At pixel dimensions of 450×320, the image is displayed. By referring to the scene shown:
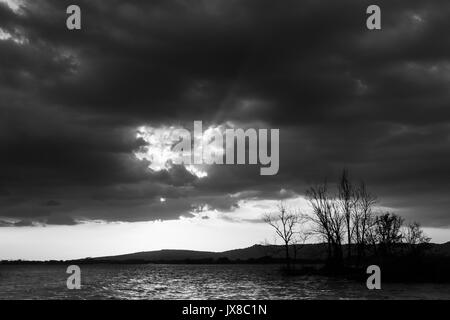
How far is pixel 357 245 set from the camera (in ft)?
240

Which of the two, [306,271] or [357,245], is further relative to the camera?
[306,271]
